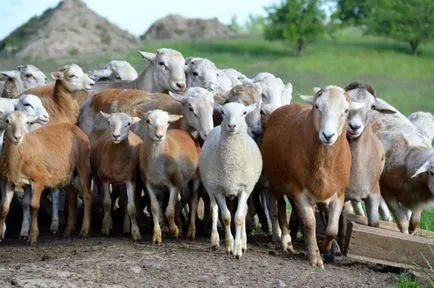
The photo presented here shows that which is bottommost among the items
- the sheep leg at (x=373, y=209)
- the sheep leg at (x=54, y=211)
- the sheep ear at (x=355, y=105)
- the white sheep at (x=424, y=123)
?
the sheep leg at (x=54, y=211)

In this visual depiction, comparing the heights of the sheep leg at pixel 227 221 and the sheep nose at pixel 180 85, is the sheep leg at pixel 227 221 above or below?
below

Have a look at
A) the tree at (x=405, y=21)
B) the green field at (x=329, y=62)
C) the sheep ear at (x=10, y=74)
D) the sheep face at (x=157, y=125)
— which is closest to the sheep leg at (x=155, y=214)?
the sheep face at (x=157, y=125)

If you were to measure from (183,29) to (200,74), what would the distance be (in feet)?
175

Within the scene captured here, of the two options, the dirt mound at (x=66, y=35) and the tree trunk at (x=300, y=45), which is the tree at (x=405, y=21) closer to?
the tree trunk at (x=300, y=45)

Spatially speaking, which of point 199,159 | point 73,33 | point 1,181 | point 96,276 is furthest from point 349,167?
point 73,33

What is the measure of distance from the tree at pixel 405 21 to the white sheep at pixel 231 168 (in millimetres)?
47277

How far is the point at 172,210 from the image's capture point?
1215cm

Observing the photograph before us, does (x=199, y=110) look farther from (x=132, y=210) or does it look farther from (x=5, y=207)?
(x=5, y=207)

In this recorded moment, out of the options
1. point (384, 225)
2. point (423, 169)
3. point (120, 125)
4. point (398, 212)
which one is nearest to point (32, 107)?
point (120, 125)

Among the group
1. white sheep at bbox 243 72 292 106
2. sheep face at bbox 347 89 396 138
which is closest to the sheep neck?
white sheep at bbox 243 72 292 106

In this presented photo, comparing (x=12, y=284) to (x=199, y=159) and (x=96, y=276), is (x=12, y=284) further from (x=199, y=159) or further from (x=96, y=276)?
(x=199, y=159)

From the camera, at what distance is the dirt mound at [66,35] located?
45.3m

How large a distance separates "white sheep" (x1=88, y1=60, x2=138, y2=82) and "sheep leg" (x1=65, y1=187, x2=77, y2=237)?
15.7 feet

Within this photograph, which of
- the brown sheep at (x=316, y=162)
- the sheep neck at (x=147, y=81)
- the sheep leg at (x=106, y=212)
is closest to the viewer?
the brown sheep at (x=316, y=162)
